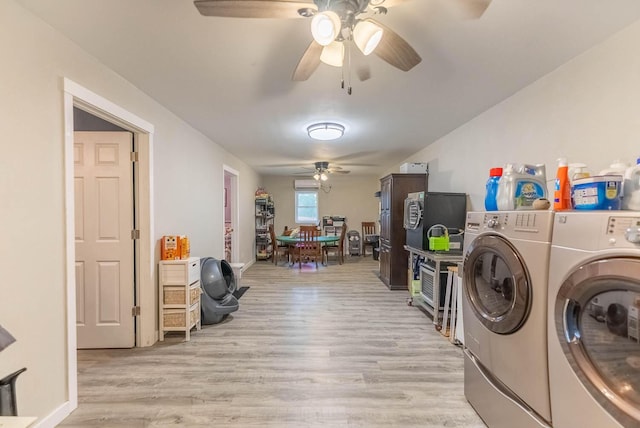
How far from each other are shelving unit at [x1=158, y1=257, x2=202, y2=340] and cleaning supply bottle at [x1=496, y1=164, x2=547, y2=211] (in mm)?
2700

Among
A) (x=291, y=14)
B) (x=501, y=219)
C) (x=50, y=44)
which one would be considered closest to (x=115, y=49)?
(x=50, y=44)

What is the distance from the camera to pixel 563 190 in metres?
1.41

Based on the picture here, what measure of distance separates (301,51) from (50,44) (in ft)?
4.82

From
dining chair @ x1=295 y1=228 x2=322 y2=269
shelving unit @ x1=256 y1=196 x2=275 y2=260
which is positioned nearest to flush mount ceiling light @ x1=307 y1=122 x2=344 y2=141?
dining chair @ x1=295 y1=228 x2=322 y2=269

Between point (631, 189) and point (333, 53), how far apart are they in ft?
4.86

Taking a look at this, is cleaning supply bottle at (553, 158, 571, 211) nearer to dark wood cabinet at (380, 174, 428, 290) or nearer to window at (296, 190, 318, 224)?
dark wood cabinet at (380, 174, 428, 290)

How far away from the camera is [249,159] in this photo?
5695mm

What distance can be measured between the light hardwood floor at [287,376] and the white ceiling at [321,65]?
91.4 inches

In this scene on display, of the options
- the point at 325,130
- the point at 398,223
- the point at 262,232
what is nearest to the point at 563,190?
the point at 325,130

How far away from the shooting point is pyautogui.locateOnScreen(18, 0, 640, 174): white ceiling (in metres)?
1.52

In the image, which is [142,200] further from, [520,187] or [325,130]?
[520,187]

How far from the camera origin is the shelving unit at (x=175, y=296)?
272cm

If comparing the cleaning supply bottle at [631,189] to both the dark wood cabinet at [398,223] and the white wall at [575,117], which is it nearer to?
the white wall at [575,117]

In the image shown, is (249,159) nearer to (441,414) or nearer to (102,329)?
(102,329)
